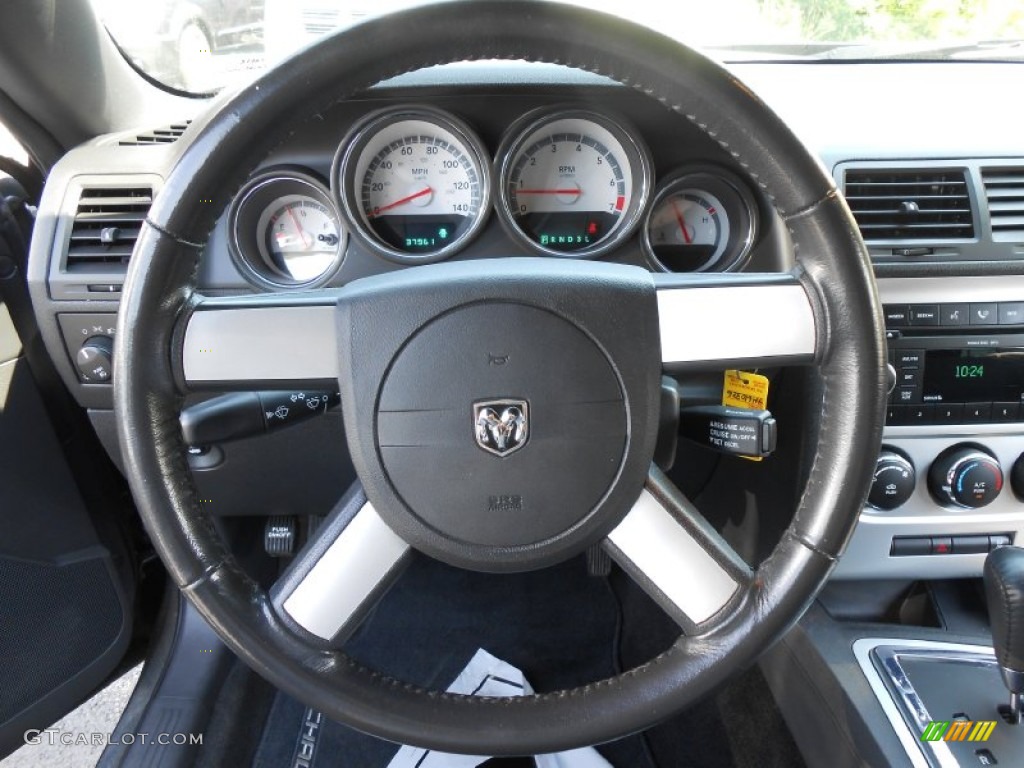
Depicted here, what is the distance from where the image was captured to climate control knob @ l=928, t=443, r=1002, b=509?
143 centimetres

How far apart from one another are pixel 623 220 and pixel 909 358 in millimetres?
535

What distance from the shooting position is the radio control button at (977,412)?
145cm

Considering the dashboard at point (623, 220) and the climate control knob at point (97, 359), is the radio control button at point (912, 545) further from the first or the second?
the climate control knob at point (97, 359)

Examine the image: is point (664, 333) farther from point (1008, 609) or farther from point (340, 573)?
point (1008, 609)

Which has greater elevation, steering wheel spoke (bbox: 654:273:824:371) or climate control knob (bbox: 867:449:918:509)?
steering wheel spoke (bbox: 654:273:824:371)

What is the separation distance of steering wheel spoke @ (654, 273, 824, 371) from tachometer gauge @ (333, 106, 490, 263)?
1.84 ft

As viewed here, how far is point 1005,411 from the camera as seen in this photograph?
1454 millimetres

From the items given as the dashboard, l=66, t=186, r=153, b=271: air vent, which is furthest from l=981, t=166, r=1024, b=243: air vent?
l=66, t=186, r=153, b=271: air vent

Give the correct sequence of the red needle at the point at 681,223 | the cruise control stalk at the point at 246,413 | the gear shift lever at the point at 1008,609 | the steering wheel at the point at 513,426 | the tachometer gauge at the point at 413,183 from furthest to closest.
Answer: the red needle at the point at 681,223, the tachometer gauge at the point at 413,183, the gear shift lever at the point at 1008,609, the cruise control stalk at the point at 246,413, the steering wheel at the point at 513,426

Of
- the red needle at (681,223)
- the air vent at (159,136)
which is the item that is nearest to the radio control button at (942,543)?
the red needle at (681,223)

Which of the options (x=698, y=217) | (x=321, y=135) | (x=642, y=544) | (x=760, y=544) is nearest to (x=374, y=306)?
(x=642, y=544)

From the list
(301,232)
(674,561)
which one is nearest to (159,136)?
(301,232)

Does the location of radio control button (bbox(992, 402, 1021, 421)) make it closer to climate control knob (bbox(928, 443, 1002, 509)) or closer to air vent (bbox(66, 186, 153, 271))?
climate control knob (bbox(928, 443, 1002, 509))

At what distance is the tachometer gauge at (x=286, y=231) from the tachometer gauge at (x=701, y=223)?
0.56 metres
